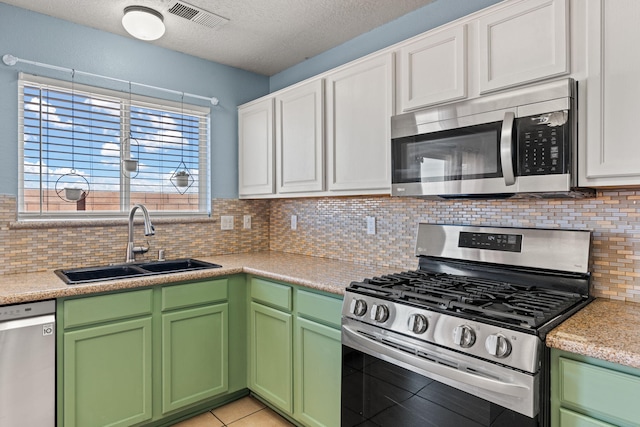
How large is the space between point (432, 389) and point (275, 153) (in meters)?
1.90

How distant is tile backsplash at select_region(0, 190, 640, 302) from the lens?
5.27 ft

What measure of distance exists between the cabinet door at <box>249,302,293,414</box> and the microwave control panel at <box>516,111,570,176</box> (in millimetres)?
1423

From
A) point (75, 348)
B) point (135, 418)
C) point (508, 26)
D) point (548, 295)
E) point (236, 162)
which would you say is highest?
point (508, 26)

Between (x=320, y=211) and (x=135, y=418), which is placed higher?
(x=320, y=211)

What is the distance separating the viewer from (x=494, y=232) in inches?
74.7

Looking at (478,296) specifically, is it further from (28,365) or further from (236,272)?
(28,365)

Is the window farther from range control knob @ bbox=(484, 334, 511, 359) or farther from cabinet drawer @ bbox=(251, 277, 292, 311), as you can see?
range control knob @ bbox=(484, 334, 511, 359)

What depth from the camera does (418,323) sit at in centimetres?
147

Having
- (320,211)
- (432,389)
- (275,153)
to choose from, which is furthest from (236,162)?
(432,389)

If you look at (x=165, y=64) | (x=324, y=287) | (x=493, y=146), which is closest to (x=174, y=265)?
Result: (x=324, y=287)

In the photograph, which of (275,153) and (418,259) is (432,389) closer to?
(418,259)

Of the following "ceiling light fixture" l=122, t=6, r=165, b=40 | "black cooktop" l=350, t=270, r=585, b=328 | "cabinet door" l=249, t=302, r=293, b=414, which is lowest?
"cabinet door" l=249, t=302, r=293, b=414

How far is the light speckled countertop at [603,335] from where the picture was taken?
3.53ft

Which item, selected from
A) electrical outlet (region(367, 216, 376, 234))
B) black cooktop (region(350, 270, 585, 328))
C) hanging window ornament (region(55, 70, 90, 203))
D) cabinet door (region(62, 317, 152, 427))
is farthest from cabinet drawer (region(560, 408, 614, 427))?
hanging window ornament (region(55, 70, 90, 203))
